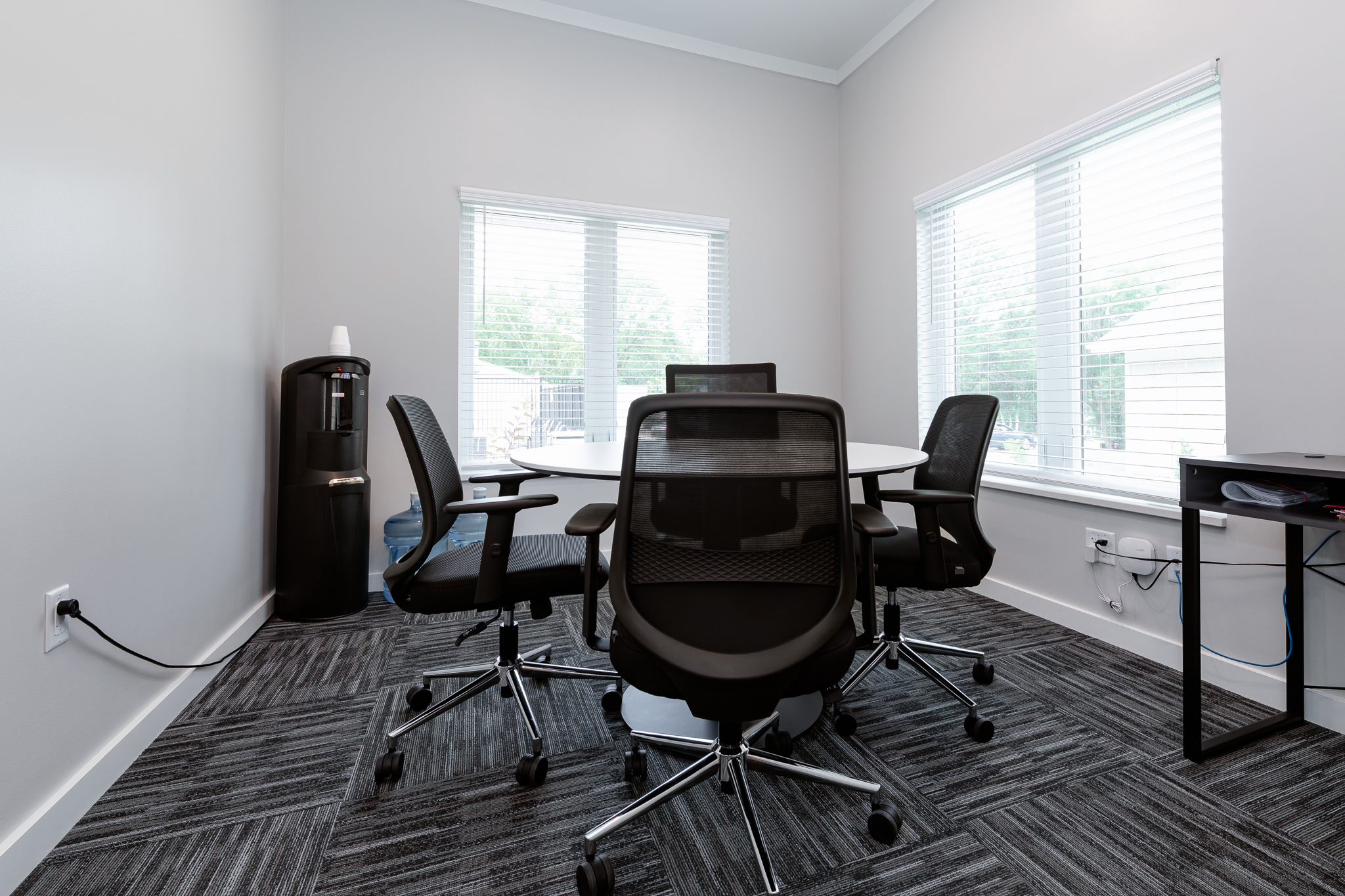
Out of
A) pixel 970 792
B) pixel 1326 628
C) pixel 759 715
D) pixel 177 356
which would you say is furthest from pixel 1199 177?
pixel 177 356

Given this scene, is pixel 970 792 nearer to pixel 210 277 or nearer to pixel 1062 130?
pixel 1062 130

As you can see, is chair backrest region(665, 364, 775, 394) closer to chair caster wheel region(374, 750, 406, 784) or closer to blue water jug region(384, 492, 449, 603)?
blue water jug region(384, 492, 449, 603)

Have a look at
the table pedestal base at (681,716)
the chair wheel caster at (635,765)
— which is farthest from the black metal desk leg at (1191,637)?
the chair wheel caster at (635,765)

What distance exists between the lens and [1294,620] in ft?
6.05

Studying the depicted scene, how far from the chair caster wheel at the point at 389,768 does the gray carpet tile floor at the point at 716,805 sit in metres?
0.03

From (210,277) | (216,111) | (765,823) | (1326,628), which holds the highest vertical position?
(216,111)

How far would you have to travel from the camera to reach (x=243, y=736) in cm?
180

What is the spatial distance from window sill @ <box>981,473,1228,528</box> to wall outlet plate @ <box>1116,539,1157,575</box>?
0.12m

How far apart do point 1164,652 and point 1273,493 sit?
99 cm

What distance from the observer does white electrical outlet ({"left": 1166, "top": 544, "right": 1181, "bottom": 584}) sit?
7.34 ft

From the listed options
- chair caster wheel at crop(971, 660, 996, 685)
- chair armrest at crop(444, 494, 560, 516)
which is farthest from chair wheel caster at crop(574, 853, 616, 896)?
chair caster wheel at crop(971, 660, 996, 685)

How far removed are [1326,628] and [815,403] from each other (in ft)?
6.47

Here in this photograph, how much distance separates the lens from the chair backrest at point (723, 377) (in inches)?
105

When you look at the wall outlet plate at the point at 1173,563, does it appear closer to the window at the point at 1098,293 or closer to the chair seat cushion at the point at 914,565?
the window at the point at 1098,293
